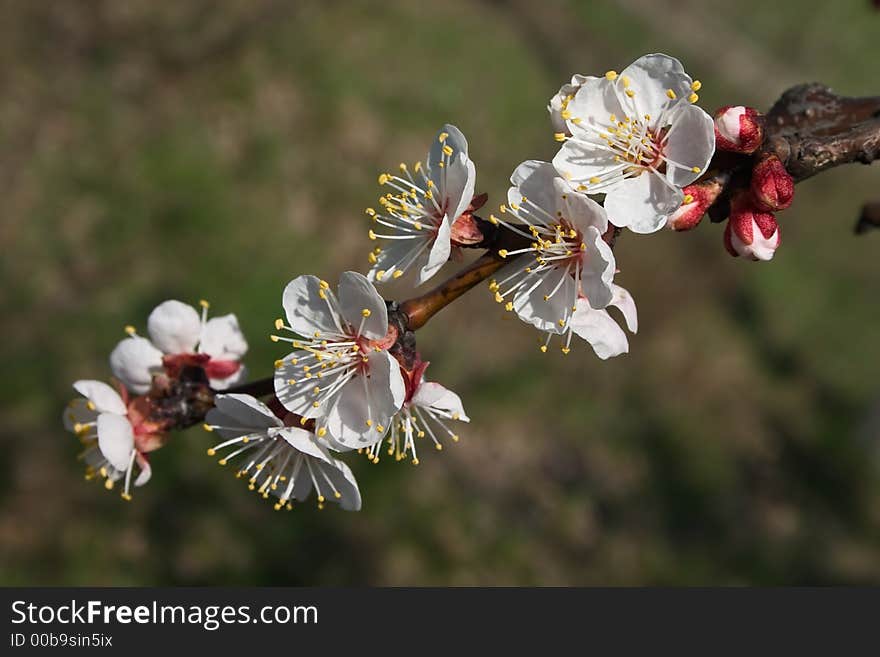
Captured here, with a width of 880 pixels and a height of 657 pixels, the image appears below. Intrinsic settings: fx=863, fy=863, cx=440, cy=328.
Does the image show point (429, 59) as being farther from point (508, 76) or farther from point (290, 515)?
point (290, 515)

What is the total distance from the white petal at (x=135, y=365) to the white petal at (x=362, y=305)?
1.52ft

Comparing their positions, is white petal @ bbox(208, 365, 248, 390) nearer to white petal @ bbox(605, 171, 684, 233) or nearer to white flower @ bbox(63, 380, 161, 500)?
white flower @ bbox(63, 380, 161, 500)

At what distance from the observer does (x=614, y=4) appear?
6.95 metres

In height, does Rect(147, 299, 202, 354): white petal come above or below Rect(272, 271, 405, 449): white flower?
above

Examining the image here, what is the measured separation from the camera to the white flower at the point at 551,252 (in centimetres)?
130

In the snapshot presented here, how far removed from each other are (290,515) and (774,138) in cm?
273

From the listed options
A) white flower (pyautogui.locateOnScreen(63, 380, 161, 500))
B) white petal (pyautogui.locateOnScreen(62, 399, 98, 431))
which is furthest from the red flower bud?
white petal (pyautogui.locateOnScreen(62, 399, 98, 431))

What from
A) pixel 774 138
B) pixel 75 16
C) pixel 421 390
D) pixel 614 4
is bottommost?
pixel 421 390

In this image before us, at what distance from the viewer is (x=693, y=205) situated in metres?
1.30

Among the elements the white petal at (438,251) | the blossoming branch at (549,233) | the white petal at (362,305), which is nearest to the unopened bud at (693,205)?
the blossoming branch at (549,233)

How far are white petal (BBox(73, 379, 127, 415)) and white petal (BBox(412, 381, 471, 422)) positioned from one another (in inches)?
23.3

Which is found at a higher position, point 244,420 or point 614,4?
point 614,4

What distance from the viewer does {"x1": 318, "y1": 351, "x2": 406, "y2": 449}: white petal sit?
130 cm

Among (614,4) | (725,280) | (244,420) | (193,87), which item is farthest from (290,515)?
(614,4)
